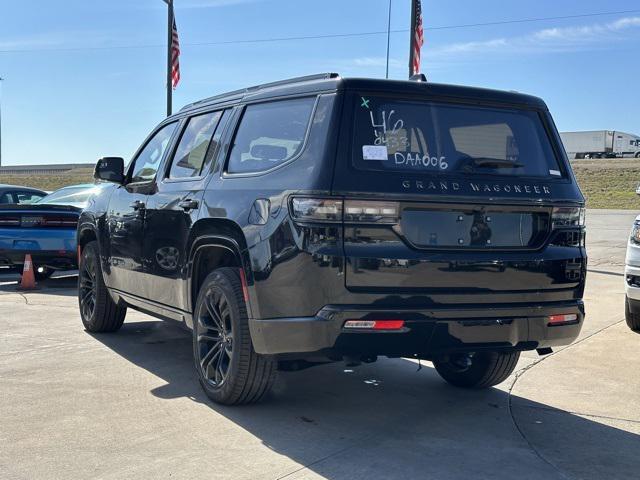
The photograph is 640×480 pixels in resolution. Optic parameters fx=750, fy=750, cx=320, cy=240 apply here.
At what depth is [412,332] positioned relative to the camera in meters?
3.93

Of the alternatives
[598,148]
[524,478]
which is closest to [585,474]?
[524,478]

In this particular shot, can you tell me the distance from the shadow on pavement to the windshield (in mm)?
6877

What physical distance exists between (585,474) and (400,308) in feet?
4.03

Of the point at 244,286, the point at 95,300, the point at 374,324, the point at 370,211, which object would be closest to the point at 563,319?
the point at 374,324

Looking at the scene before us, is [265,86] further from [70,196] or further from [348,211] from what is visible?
[70,196]

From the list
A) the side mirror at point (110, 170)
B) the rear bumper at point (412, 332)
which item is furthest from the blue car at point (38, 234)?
the rear bumper at point (412, 332)

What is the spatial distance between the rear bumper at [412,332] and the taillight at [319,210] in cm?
46

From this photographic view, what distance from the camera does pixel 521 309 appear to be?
4.18 m

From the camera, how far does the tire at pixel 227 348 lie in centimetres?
440

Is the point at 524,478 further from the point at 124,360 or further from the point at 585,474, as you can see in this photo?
the point at 124,360

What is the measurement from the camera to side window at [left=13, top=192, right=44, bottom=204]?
517 inches

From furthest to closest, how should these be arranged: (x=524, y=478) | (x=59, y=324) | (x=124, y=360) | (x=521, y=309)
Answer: (x=59, y=324) → (x=124, y=360) → (x=521, y=309) → (x=524, y=478)

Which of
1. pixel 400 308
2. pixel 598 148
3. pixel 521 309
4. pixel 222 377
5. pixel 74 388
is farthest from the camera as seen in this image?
pixel 598 148

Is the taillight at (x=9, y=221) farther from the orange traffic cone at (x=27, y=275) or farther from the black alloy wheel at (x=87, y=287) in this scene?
the black alloy wheel at (x=87, y=287)
